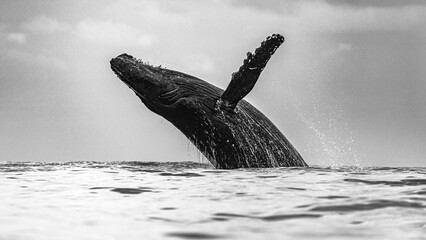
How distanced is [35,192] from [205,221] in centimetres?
348

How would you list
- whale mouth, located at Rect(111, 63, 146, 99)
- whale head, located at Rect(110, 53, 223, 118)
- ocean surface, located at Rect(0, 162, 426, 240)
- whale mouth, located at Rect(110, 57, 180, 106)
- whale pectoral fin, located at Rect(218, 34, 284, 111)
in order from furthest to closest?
whale mouth, located at Rect(111, 63, 146, 99) → whale mouth, located at Rect(110, 57, 180, 106) → whale head, located at Rect(110, 53, 223, 118) → whale pectoral fin, located at Rect(218, 34, 284, 111) → ocean surface, located at Rect(0, 162, 426, 240)

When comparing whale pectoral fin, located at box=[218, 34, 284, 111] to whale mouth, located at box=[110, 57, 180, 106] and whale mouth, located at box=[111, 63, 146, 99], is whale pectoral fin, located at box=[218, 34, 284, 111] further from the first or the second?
whale mouth, located at box=[111, 63, 146, 99]

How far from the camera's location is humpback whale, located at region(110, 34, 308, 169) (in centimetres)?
1203

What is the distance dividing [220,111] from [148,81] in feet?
6.20

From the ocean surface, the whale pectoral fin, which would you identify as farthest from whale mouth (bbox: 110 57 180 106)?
the ocean surface

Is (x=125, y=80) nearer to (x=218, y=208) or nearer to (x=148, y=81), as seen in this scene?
(x=148, y=81)

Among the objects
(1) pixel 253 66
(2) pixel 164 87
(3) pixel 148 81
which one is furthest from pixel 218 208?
(3) pixel 148 81

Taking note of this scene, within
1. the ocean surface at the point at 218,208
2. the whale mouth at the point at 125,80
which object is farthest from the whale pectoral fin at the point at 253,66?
the ocean surface at the point at 218,208

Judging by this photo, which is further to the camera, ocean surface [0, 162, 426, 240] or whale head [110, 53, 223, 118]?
whale head [110, 53, 223, 118]

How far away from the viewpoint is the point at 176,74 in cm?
1369

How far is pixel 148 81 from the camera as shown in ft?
43.4

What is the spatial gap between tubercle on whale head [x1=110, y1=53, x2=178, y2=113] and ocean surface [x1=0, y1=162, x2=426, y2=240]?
4.24m

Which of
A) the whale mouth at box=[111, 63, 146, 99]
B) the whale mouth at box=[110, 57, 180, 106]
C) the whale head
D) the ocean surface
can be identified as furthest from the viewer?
the whale mouth at box=[111, 63, 146, 99]

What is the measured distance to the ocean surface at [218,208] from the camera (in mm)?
4477
